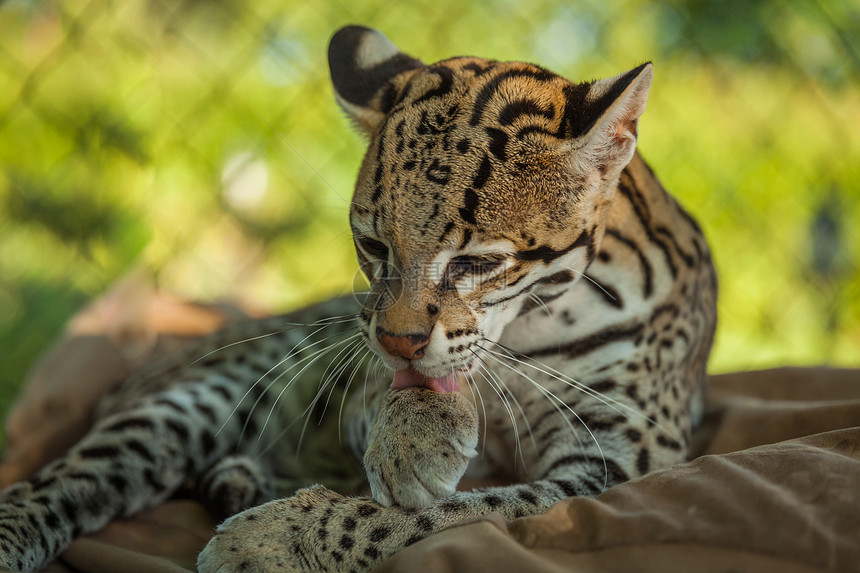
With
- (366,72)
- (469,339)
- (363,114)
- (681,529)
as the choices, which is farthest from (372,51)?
(681,529)

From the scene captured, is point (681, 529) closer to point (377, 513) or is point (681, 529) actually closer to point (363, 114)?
point (377, 513)

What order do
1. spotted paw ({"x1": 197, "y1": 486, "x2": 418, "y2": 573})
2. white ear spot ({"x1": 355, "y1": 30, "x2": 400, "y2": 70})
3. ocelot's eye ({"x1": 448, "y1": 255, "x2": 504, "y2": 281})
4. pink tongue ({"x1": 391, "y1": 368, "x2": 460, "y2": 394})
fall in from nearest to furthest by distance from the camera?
spotted paw ({"x1": 197, "y1": 486, "x2": 418, "y2": 573}) < ocelot's eye ({"x1": 448, "y1": 255, "x2": 504, "y2": 281}) < pink tongue ({"x1": 391, "y1": 368, "x2": 460, "y2": 394}) < white ear spot ({"x1": 355, "y1": 30, "x2": 400, "y2": 70})

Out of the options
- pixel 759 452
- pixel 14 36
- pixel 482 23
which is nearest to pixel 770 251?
pixel 482 23

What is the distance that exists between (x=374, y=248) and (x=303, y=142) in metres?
3.10

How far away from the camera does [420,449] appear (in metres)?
1.75

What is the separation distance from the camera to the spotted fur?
1759 millimetres

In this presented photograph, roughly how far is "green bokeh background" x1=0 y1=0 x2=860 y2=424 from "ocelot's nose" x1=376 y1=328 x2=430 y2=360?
2311 millimetres

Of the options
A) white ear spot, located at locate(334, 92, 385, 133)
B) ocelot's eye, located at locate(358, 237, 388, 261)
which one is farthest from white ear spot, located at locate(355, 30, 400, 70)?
ocelot's eye, located at locate(358, 237, 388, 261)

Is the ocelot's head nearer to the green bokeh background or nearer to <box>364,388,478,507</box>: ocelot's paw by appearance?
<box>364,388,478,507</box>: ocelot's paw

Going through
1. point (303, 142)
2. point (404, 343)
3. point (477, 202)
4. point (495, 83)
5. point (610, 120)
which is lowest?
point (404, 343)

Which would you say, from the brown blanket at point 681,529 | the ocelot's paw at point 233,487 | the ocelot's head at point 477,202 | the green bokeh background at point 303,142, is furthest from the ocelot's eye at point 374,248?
the green bokeh background at point 303,142

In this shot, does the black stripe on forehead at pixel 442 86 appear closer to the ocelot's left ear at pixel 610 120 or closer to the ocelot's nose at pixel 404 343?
the ocelot's left ear at pixel 610 120

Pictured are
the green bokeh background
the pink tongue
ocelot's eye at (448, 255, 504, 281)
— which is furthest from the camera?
the green bokeh background

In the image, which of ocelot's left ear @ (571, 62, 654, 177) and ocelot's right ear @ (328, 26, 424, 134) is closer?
ocelot's left ear @ (571, 62, 654, 177)
